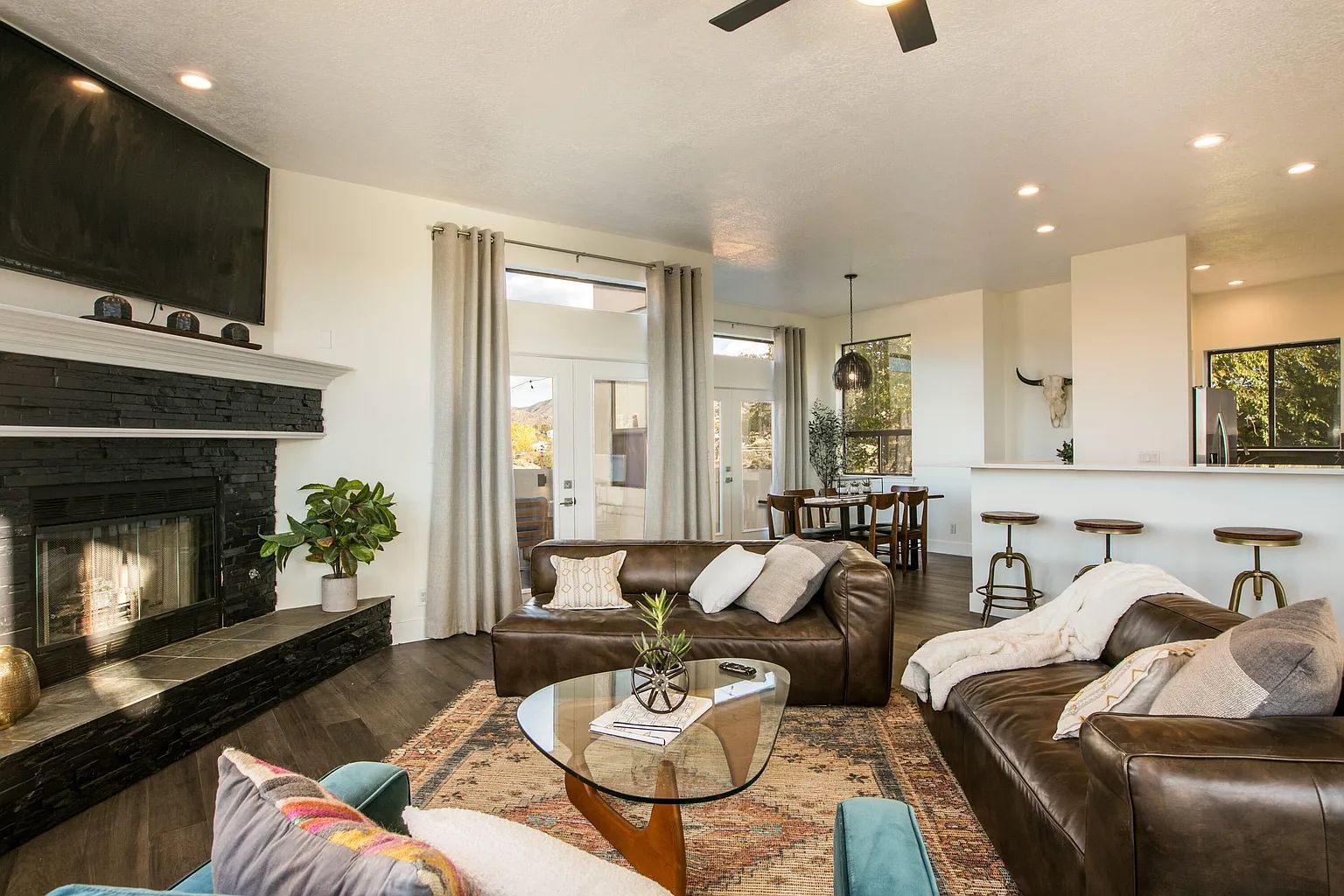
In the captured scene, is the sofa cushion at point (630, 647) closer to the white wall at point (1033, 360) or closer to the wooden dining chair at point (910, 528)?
the wooden dining chair at point (910, 528)

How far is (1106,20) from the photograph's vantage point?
8.75 feet

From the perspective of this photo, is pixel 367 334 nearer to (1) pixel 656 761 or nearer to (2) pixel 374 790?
(1) pixel 656 761

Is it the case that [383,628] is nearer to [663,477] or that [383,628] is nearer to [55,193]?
[663,477]

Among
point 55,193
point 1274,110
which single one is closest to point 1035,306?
point 1274,110

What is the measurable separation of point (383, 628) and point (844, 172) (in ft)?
13.4

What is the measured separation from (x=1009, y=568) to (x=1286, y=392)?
4520 mm

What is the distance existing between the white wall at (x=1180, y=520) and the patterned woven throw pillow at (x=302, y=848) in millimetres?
4970

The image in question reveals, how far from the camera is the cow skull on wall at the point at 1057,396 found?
7055 millimetres

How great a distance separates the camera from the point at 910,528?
6.84 metres

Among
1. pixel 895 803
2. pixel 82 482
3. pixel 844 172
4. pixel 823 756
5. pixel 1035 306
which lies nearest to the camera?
pixel 895 803

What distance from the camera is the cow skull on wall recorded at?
7.05 metres

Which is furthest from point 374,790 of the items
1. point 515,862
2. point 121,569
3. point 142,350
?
point 121,569

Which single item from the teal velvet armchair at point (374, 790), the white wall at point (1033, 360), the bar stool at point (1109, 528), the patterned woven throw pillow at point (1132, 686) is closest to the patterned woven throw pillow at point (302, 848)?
the teal velvet armchair at point (374, 790)

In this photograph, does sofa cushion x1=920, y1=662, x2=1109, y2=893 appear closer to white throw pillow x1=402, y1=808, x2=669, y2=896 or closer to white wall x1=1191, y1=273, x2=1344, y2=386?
white throw pillow x1=402, y1=808, x2=669, y2=896
